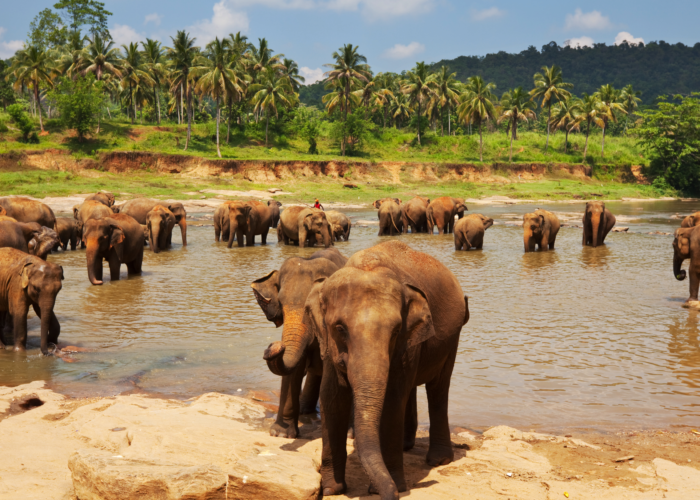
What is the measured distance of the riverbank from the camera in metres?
4.11

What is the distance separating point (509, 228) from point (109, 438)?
28.4 metres

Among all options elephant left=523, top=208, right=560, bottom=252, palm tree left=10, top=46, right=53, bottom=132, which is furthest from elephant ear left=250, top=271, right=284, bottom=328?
palm tree left=10, top=46, right=53, bottom=132

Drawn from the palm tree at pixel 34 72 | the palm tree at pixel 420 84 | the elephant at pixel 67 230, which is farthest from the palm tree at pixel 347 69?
the elephant at pixel 67 230

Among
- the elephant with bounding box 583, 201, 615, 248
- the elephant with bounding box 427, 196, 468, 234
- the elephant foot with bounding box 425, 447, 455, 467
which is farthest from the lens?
the elephant with bounding box 427, 196, 468, 234

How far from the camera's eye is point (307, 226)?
22.1 meters

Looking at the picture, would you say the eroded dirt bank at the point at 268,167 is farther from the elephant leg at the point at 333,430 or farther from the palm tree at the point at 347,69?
the elephant leg at the point at 333,430

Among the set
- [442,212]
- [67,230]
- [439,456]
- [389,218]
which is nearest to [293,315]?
[439,456]

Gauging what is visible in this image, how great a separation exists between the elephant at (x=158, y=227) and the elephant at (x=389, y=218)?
951 centimetres

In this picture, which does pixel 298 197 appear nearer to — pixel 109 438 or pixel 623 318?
pixel 623 318

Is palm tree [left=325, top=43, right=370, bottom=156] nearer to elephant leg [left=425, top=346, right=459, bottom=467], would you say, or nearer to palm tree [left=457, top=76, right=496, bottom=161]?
palm tree [left=457, top=76, right=496, bottom=161]

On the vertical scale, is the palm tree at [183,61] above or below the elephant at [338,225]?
above

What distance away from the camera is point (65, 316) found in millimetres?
11766

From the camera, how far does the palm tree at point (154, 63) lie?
67312mm

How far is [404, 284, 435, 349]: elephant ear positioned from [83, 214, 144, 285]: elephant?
11736mm
